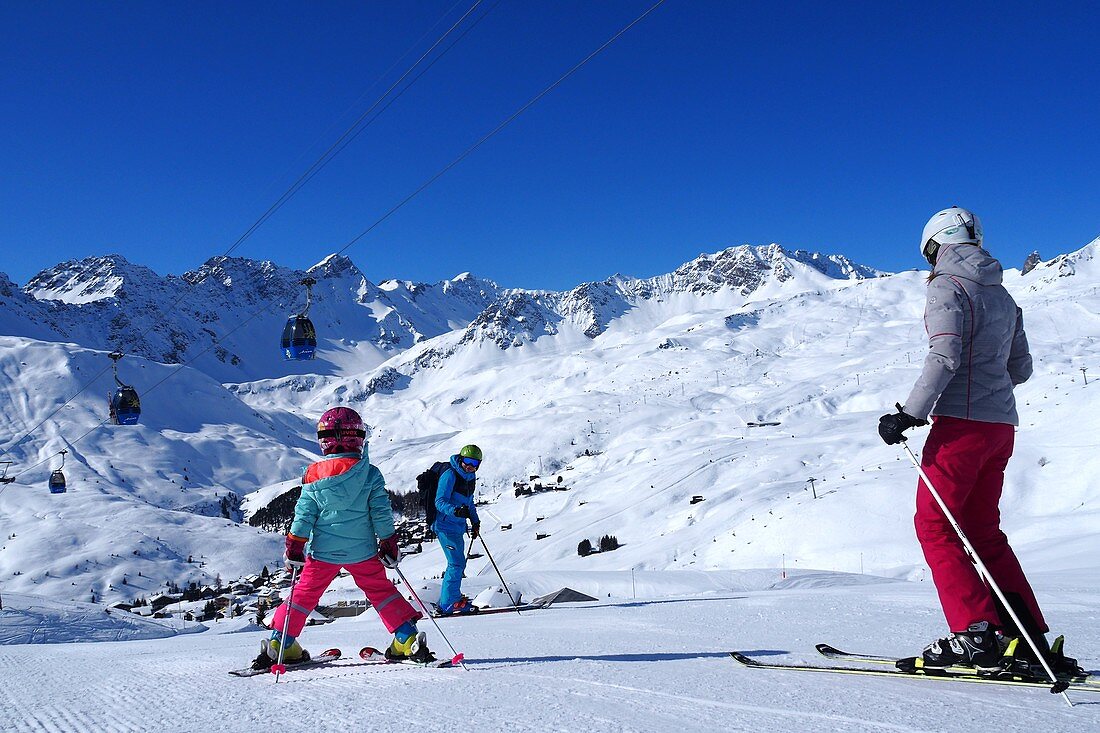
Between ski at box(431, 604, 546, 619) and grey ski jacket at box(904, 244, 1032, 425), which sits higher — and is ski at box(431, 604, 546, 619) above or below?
below

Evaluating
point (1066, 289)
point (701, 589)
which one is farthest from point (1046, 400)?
point (1066, 289)

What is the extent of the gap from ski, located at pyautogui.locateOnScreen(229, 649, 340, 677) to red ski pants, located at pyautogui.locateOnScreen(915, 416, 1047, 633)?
3.68m

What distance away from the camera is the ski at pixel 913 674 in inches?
Result: 113

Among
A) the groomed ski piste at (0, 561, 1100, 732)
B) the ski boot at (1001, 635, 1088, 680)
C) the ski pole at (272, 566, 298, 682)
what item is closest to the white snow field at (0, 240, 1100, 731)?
the groomed ski piste at (0, 561, 1100, 732)

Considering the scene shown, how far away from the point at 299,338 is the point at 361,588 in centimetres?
1398

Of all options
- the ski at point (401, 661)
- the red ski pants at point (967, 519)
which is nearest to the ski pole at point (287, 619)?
the ski at point (401, 661)

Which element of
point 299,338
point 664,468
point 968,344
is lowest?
point 968,344

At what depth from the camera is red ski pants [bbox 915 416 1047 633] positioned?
10.6ft

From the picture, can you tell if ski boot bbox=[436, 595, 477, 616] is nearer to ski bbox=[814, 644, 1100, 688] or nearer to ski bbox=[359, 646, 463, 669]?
ski bbox=[359, 646, 463, 669]

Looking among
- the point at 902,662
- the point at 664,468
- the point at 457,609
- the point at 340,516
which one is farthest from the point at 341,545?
the point at 664,468

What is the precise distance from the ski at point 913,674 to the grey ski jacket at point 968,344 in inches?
45.4

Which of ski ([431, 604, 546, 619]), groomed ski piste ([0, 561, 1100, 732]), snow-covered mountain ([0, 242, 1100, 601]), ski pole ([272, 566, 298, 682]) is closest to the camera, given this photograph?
groomed ski piste ([0, 561, 1100, 732])

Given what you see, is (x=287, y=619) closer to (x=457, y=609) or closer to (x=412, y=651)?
(x=412, y=651)

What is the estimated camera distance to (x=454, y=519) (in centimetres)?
884
